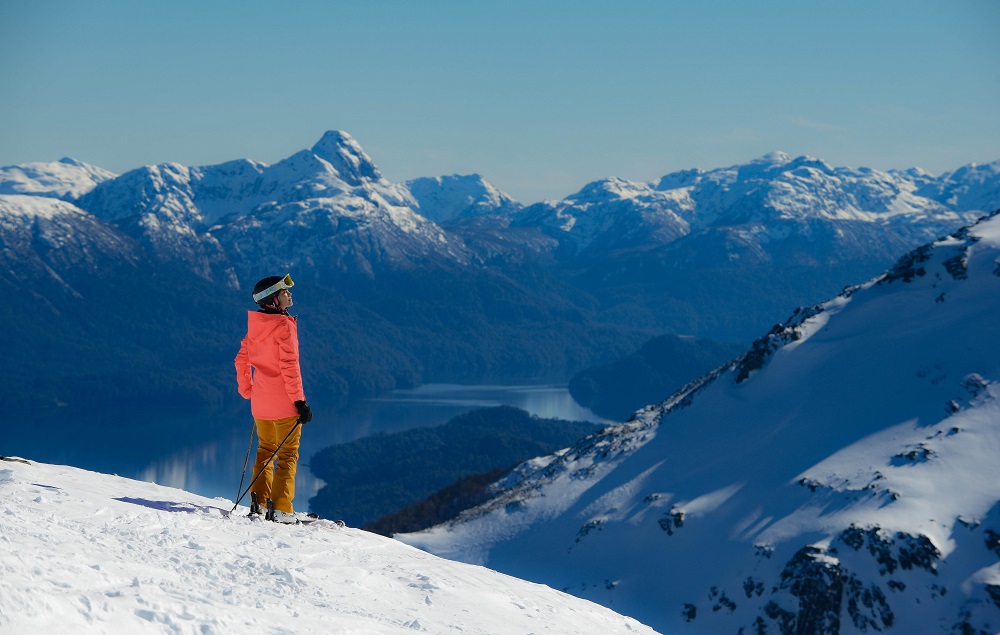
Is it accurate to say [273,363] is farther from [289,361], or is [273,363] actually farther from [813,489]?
[813,489]

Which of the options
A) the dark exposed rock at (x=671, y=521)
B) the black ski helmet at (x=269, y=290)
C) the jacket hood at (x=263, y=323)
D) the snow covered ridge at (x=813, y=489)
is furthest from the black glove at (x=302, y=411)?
the dark exposed rock at (x=671, y=521)

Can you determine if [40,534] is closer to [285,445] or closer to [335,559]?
[335,559]

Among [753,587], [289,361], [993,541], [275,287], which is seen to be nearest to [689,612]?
[753,587]

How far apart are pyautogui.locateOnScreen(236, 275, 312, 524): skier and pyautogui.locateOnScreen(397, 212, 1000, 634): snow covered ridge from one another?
32.4 meters

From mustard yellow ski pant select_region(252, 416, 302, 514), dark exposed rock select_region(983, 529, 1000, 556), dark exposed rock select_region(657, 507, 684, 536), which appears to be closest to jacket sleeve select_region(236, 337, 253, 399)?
mustard yellow ski pant select_region(252, 416, 302, 514)

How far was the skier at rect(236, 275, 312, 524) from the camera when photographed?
14977 mm

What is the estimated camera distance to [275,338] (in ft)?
49.4

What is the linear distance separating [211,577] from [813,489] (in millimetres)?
42044

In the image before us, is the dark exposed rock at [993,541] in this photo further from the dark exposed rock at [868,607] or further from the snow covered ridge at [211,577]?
the snow covered ridge at [211,577]

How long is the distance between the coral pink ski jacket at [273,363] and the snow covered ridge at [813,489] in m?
32.9

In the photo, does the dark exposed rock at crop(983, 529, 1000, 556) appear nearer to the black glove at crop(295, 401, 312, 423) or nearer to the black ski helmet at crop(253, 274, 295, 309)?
the black glove at crop(295, 401, 312, 423)

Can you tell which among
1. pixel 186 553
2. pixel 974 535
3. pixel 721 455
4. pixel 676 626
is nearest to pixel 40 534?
pixel 186 553

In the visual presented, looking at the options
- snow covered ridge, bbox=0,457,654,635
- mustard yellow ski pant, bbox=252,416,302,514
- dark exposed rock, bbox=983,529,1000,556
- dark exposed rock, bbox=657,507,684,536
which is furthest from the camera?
dark exposed rock, bbox=657,507,684,536

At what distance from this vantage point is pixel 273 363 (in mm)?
15094
